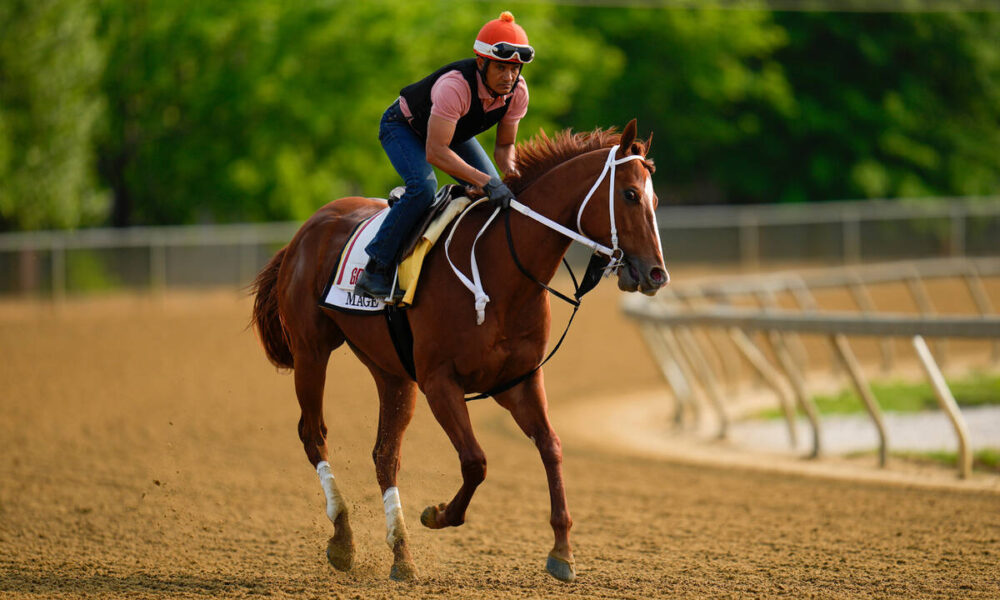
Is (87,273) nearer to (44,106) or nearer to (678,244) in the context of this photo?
(44,106)

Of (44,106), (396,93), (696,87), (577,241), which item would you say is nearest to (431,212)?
(577,241)

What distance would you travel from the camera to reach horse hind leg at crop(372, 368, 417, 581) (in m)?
5.75

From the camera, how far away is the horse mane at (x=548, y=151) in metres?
5.55

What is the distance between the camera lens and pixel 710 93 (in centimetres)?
3181

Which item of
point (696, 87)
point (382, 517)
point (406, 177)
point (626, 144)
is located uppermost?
point (696, 87)

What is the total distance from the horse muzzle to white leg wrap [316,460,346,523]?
2038 mm

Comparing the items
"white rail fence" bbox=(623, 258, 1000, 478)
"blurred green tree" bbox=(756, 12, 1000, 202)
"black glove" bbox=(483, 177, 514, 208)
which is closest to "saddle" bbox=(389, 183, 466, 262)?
"black glove" bbox=(483, 177, 514, 208)

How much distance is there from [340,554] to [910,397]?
752cm

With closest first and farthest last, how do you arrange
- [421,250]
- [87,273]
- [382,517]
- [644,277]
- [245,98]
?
1. [644,277]
2. [421,250]
3. [382,517]
4. [87,273]
5. [245,98]

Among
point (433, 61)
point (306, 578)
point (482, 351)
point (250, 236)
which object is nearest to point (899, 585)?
point (482, 351)

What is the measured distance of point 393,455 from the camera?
20.4 feet

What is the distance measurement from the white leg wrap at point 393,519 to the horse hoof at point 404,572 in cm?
12

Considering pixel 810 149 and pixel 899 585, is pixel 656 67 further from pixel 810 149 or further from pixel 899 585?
pixel 899 585

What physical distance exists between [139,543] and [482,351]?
2.57 m
